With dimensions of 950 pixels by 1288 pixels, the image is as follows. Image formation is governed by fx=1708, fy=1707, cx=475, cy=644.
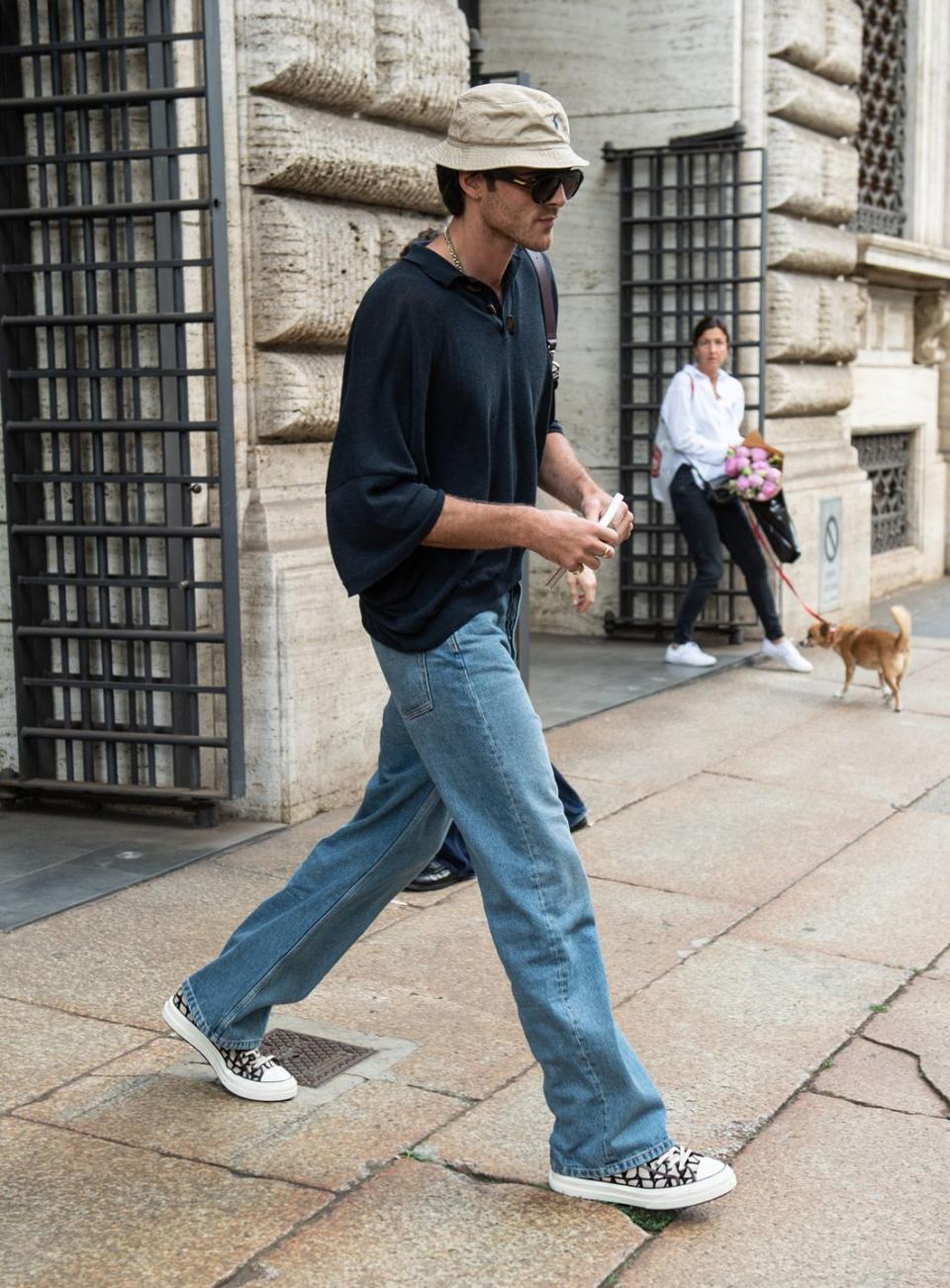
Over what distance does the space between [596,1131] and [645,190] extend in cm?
730

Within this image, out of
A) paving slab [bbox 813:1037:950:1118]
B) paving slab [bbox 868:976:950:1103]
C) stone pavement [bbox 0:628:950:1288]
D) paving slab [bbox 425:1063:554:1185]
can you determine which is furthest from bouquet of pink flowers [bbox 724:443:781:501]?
paving slab [bbox 425:1063:554:1185]

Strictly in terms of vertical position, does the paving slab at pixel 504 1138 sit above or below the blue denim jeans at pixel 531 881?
below

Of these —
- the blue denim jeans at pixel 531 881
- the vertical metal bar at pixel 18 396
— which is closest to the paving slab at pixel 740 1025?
the blue denim jeans at pixel 531 881

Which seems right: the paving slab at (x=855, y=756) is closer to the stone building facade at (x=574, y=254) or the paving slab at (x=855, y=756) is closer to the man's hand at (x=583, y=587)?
the stone building facade at (x=574, y=254)

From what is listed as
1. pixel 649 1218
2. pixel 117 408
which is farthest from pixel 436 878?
pixel 649 1218

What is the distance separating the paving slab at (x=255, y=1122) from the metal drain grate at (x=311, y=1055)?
0.10 m

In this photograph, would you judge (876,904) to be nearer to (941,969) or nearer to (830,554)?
(941,969)

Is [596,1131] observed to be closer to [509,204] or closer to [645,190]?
[509,204]

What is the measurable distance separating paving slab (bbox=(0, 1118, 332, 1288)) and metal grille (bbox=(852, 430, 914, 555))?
955 cm

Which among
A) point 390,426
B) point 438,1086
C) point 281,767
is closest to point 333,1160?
point 438,1086

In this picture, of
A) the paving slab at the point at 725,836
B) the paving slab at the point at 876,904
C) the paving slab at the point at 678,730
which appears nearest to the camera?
the paving slab at the point at 876,904

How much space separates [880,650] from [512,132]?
5348 mm

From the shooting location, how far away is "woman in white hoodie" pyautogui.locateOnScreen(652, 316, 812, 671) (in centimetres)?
870

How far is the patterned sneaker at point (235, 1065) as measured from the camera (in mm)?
3422
